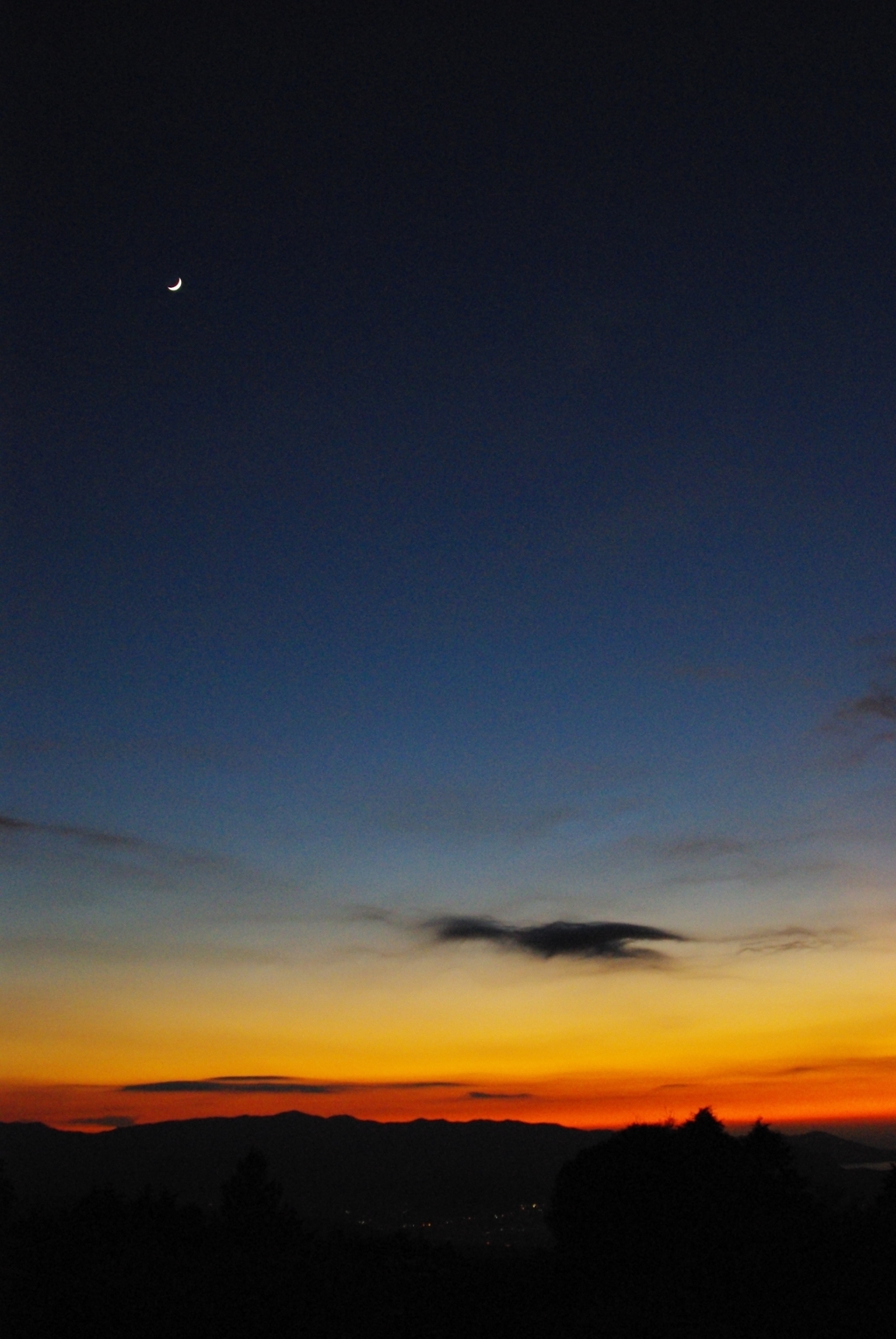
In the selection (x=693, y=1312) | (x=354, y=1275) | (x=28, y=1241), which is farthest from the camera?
(x=28, y=1241)

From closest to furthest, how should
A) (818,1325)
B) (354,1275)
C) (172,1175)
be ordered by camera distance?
(818,1325) < (354,1275) < (172,1175)

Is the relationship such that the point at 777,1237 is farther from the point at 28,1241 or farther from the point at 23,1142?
the point at 23,1142

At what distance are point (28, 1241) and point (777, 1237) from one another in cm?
2030

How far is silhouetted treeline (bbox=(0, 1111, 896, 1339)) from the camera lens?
20297 mm

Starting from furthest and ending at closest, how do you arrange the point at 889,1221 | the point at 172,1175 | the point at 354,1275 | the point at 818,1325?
the point at 172,1175
the point at 889,1221
the point at 354,1275
the point at 818,1325

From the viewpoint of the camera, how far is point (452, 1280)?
2612 cm

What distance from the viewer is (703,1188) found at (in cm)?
4150

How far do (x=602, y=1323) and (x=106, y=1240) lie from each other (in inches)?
664

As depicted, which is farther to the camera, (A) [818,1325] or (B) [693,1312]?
(B) [693,1312]

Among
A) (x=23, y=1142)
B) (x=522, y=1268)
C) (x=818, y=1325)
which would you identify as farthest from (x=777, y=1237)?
(x=23, y=1142)

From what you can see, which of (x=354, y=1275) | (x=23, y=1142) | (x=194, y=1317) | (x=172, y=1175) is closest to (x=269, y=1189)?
(x=354, y=1275)

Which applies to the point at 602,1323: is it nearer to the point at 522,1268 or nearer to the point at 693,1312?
the point at 693,1312

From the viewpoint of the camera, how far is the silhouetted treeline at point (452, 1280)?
20.3 meters

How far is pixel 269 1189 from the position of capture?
7244 centimetres
